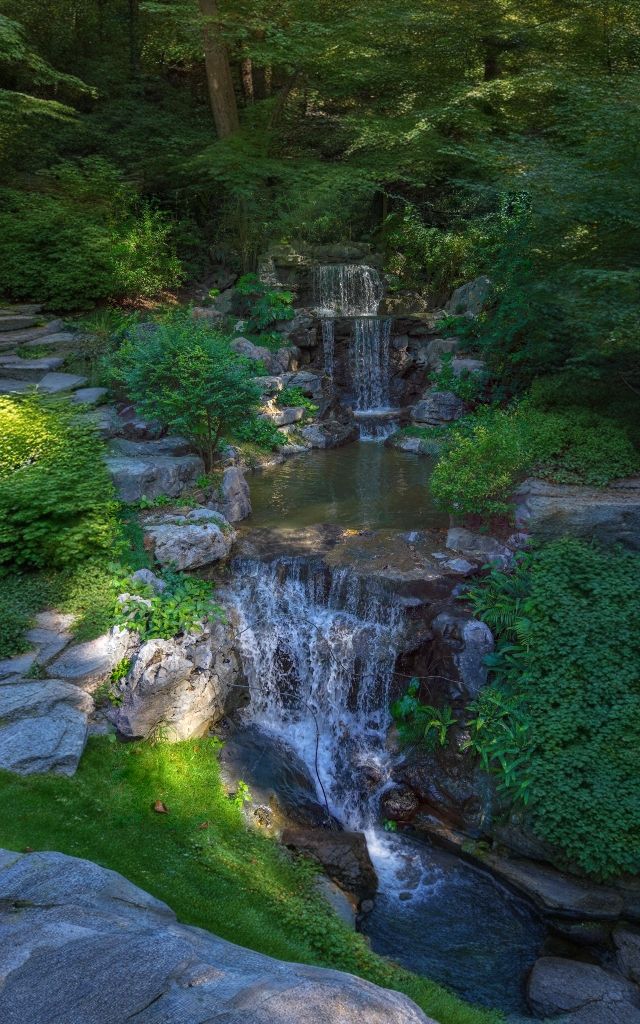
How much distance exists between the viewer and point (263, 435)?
12156mm

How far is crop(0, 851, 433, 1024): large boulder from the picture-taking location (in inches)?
95.6

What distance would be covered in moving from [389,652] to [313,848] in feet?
6.85

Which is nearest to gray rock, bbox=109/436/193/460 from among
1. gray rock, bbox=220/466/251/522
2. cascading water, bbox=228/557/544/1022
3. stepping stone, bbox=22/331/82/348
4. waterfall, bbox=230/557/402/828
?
gray rock, bbox=220/466/251/522

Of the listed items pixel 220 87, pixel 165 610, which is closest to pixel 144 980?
pixel 165 610

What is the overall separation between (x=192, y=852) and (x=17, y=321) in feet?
35.9

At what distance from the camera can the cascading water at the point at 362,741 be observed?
5.33 m

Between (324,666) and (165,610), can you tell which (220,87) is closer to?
(165,610)

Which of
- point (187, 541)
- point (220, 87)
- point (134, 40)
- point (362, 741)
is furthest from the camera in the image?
point (134, 40)

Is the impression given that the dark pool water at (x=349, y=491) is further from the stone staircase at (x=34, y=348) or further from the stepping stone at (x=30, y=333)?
the stepping stone at (x=30, y=333)

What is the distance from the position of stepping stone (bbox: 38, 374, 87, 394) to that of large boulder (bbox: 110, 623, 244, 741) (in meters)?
5.65

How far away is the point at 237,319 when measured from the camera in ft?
49.0

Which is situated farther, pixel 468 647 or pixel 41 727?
pixel 468 647

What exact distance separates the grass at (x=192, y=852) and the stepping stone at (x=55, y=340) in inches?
338

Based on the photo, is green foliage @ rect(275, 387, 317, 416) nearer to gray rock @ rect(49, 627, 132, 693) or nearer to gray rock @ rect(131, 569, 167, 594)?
gray rock @ rect(131, 569, 167, 594)
